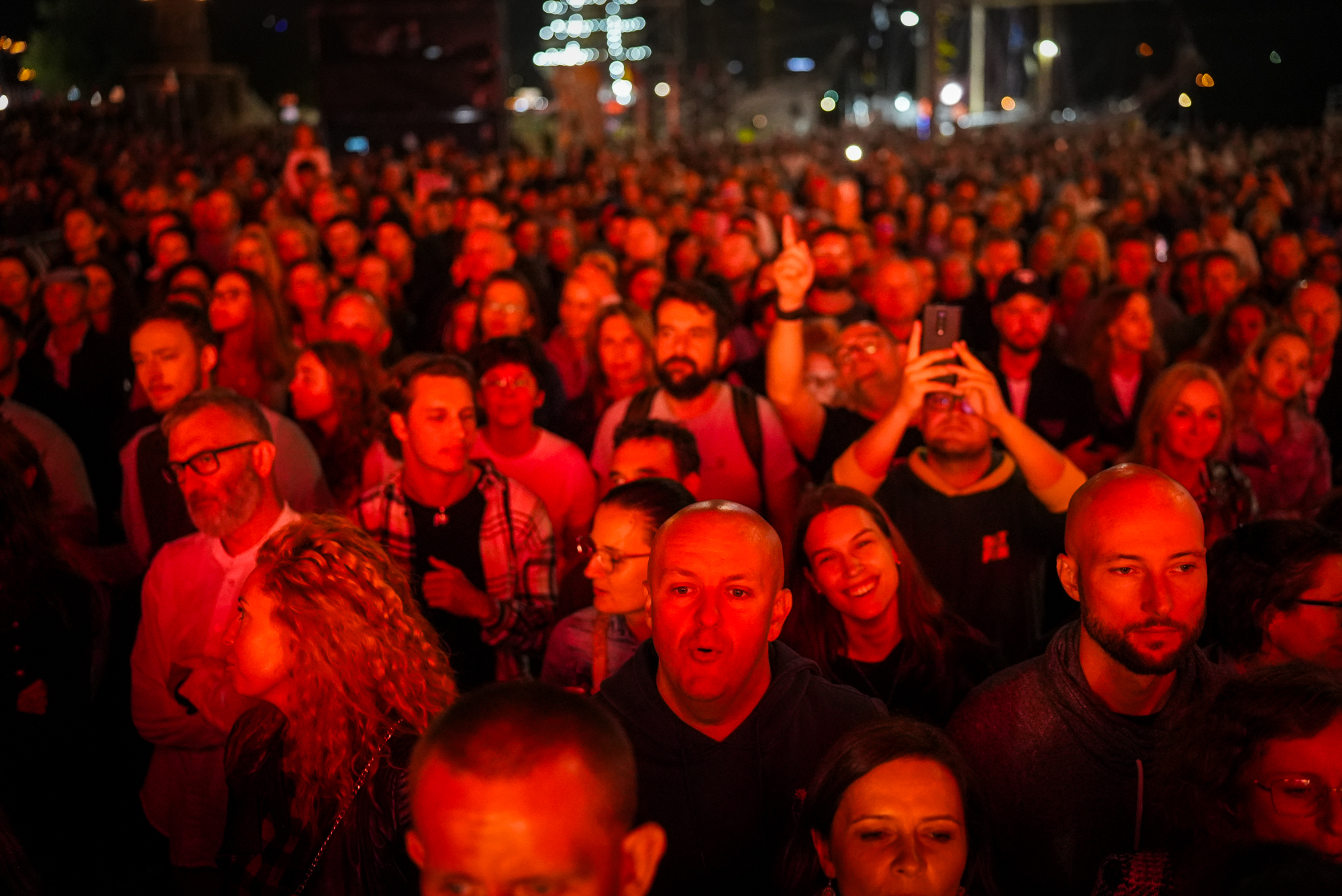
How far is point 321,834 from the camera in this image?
247cm

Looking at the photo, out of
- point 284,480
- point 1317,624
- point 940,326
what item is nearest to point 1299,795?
point 1317,624

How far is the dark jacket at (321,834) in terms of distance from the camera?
238 cm

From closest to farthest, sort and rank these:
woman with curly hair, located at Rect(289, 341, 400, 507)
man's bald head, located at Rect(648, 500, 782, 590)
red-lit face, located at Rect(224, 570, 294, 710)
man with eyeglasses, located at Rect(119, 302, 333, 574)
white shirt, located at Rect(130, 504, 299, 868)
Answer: red-lit face, located at Rect(224, 570, 294, 710)
man's bald head, located at Rect(648, 500, 782, 590)
white shirt, located at Rect(130, 504, 299, 868)
man with eyeglasses, located at Rect(119, 302, 333, 574)
woman with curly hair, located at Rect(289, 341, 400, 507)

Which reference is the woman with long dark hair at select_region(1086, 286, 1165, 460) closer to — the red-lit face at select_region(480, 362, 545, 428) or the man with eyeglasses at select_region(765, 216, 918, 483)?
the man with eyeglasses at select_region(765, 216, 918, 483)

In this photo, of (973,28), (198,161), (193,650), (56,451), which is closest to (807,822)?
(193,650)

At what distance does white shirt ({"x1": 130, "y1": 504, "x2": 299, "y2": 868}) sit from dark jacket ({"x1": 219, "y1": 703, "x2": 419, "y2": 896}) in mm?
740

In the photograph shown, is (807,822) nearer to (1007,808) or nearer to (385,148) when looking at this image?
(1007,808)

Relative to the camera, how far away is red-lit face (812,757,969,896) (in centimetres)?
229

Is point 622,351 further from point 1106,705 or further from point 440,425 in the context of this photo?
point 1106,705

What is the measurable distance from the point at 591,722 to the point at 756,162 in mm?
22841

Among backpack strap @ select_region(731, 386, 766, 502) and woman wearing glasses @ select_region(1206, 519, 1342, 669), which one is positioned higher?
backpack strap @ select_region(731, 386, 766, 502)

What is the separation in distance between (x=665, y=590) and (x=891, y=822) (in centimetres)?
68

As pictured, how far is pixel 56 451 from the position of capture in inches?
180

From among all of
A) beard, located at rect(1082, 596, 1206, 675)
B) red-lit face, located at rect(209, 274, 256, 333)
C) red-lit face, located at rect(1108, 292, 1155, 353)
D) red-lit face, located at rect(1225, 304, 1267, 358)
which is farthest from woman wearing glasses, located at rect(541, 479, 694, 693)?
red-lit face, located at rect(1225, 304, 1267, 358)
